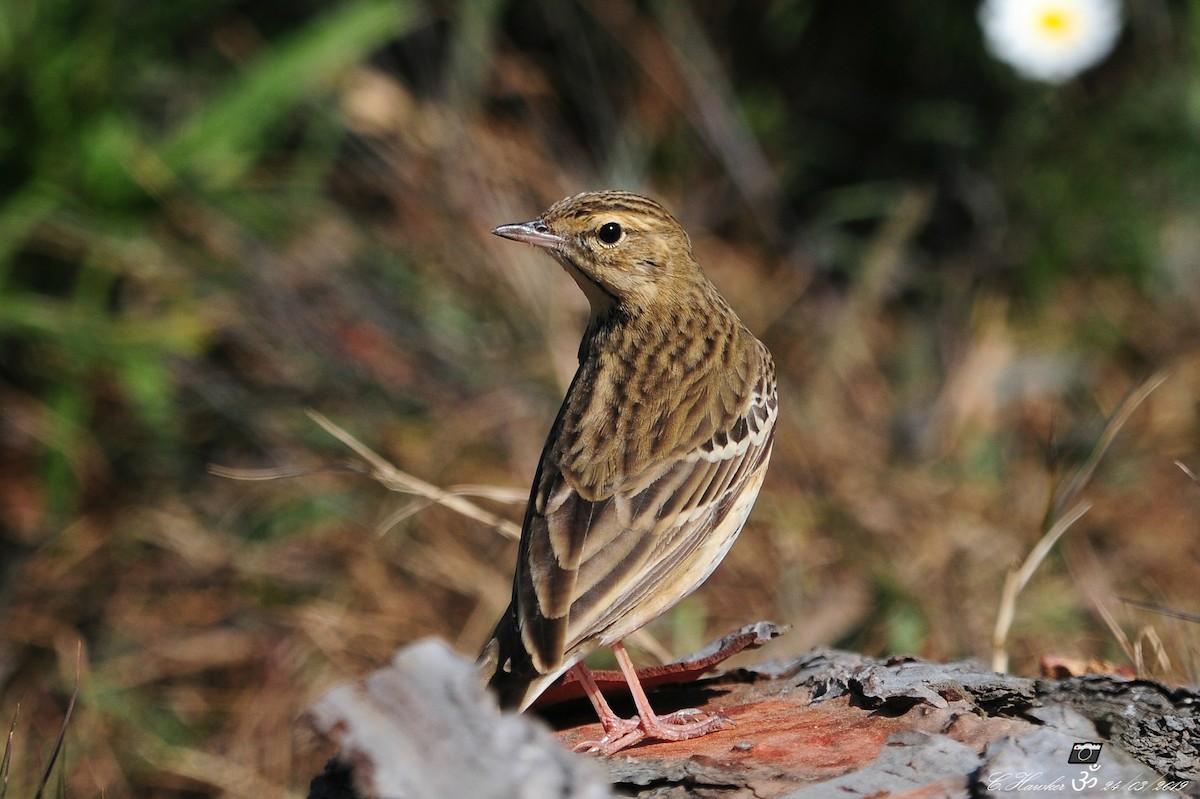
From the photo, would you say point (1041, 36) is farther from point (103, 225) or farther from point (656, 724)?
point (656, 724)

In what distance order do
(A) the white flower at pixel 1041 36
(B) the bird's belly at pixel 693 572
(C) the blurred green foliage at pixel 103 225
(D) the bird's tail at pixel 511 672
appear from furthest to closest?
(A) the white flower at pixel 1041 36
(C) the blurred green foliage at pixel 103 225
(B) the bird's belly at pixel 693 572
(D) the bird's tail at pixel 511 672

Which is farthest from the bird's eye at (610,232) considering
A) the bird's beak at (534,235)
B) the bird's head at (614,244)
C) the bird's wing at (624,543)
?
the bird's wing at (624,543)

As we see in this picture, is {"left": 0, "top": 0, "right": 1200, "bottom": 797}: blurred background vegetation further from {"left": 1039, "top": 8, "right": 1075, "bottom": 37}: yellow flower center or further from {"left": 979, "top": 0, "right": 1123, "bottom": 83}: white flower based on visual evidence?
{"left": 1039, "top": 8, "right": 1075, "bottom": 37}: yellow flower center

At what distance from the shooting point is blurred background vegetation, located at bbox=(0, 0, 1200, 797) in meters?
6.48

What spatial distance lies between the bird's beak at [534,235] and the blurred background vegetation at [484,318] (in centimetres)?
118

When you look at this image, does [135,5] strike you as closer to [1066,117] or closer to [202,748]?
[202,748]

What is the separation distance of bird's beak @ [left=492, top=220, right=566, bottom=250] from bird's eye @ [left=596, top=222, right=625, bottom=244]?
0.12m

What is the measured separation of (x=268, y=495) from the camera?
7.06m

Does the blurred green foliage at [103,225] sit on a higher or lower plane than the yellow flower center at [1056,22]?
lower

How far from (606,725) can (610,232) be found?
66.0 inches

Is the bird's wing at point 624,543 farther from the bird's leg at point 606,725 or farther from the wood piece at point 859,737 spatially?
the wood piece at point 859,737

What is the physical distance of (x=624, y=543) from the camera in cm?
377

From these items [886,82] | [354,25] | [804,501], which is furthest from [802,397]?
[354,25]

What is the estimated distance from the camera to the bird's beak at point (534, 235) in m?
4.57
